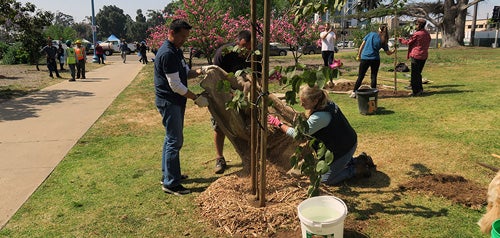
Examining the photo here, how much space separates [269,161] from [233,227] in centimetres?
106

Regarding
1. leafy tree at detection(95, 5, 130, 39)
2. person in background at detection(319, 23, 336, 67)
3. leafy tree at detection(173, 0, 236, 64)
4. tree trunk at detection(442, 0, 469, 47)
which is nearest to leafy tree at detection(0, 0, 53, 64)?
leafy tree at detection(173, 0, 236, 64)

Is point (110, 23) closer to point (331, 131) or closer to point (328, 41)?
point (328, 41)

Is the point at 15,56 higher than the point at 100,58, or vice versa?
the point at 15,56

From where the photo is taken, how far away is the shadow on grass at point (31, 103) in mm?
8141

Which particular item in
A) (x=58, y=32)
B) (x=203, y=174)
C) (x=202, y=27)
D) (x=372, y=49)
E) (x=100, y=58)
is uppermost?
(x=58, y=32)

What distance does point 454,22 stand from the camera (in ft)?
106

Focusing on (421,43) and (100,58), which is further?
(100,58)

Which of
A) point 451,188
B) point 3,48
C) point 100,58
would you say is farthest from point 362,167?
point 3,48

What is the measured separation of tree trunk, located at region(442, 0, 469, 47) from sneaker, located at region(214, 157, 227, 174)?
3375 cm

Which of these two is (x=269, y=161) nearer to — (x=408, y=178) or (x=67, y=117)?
(x=408, y=178)

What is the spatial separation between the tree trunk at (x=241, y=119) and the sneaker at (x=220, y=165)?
0.61 m

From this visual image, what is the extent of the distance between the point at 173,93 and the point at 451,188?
2925mm

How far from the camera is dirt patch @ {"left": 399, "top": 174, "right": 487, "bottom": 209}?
340 cm

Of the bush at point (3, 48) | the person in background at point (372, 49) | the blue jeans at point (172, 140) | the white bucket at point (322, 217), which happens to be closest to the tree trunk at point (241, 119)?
the blue jeans at point (172, 140)
